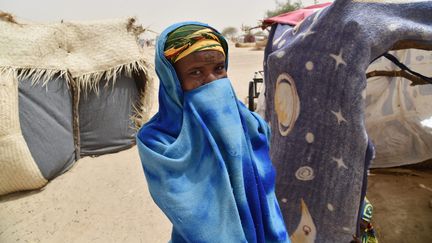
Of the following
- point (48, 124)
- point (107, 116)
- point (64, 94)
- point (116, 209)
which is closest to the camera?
point (116, 209)

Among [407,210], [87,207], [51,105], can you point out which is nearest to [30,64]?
[51,105]

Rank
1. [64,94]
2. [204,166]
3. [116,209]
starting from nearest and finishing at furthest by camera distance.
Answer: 1. [204,166]
2. [116,209]
3. [64,94]

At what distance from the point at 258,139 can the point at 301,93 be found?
1.34 feet

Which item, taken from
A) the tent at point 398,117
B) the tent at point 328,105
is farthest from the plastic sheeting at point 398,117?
the tent at point 328,105

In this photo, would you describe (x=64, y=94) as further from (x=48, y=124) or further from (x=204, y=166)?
(x=204, y=166)

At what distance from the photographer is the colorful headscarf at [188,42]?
932 mm

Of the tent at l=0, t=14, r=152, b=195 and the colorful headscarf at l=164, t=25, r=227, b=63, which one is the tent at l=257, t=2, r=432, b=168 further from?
the tent at l=0, t=14, r=152, b=195

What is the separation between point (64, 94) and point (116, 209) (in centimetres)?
142

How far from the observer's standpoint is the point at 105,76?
3.46 metres

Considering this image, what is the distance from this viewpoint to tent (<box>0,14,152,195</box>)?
2824 mm

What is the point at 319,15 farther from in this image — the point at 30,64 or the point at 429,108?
the point at 30,64

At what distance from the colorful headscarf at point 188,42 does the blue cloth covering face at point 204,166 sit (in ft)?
0.09

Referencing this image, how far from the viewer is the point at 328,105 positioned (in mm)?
1260

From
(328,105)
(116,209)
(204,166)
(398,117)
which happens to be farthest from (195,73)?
(398,117)
